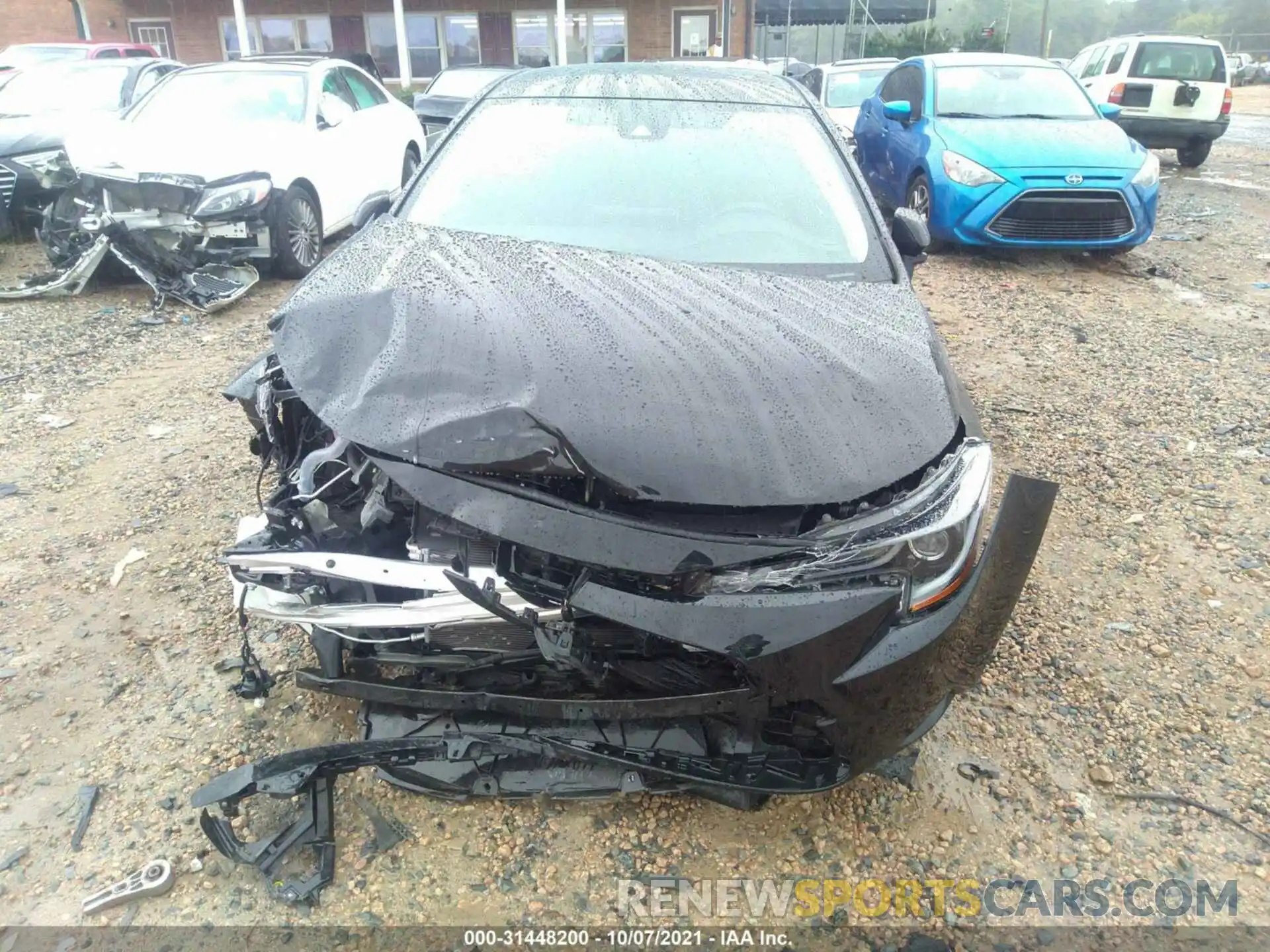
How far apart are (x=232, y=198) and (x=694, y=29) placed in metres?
20.8

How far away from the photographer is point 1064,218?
6.77 m

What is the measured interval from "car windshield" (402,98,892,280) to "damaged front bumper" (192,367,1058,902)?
3.90 feet

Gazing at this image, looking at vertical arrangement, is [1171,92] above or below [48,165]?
above

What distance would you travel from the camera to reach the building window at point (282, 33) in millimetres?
23547

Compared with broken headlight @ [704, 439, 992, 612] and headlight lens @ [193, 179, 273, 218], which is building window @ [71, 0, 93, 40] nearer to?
headlight lens @ [193, 179, 273, 218]

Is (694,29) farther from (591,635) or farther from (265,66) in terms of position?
(591,635)

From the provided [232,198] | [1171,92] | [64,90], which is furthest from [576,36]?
[232,198]

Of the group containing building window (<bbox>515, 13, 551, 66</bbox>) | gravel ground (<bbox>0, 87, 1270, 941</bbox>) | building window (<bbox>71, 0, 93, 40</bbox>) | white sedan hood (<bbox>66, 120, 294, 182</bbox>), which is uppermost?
building window (<bbox>71, 0, 93, 40</bbox>)

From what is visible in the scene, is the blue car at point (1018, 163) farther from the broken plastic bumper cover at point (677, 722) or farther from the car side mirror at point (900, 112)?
the broken plastic bumper cover at point (677, 722)

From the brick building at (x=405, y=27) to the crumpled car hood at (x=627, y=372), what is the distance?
2322 cm

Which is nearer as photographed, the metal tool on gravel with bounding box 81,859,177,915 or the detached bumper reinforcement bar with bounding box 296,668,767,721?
the detached bumper reinforcement bar with bounding box 296,668,767,721

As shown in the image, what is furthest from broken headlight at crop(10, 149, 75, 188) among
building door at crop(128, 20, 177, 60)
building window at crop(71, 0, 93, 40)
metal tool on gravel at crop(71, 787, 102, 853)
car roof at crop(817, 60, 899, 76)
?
building window at crop(71, 0, 93, 40)

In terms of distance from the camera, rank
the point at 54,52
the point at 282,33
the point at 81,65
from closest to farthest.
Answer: the point at 81,65
the point at 54,52
the point at 282,33

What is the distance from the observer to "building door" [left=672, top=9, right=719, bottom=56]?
76.7 ft
